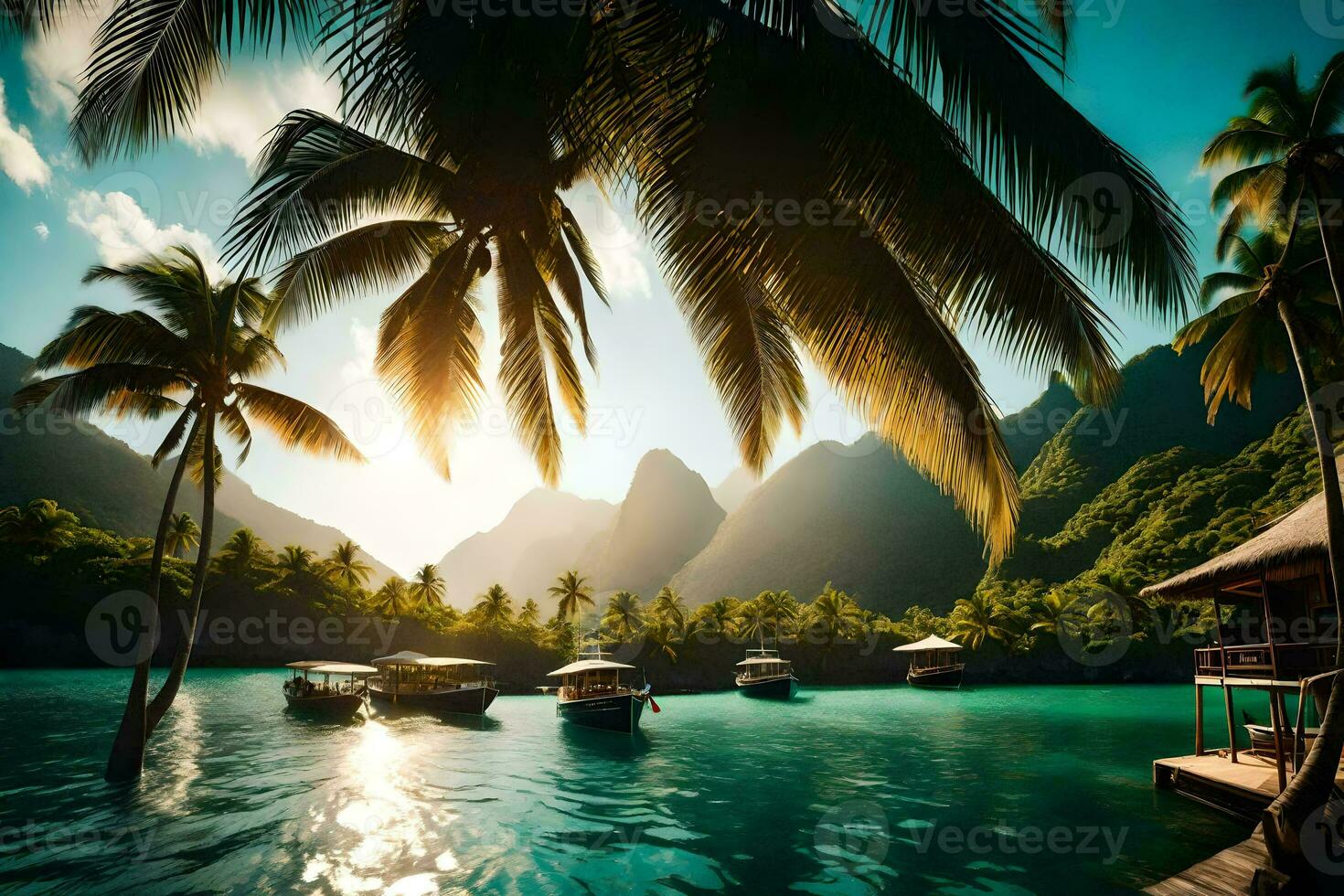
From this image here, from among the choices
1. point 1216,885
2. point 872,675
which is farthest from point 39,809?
point 872,675

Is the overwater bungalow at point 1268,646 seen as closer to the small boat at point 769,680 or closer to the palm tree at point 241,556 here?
the small boat at point 769,680

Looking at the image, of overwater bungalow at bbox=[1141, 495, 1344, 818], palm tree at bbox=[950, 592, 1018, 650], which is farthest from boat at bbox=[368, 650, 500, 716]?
palm tree at bbox=[950, 592, 1018, 650]

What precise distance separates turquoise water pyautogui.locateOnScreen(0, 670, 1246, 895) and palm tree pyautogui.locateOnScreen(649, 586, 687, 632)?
31.6m

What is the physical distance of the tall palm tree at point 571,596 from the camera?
54875 millimetres

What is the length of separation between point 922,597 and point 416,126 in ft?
287

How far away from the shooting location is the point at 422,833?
29.4 feet

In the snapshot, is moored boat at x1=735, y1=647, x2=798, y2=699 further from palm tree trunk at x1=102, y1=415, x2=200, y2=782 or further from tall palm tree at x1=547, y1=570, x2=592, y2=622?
palm tree trunk at x1=102, y1=415, x2=200, y2=782

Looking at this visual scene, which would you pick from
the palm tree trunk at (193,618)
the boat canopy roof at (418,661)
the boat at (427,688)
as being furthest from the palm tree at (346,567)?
the palm tree trunk at (193,618)

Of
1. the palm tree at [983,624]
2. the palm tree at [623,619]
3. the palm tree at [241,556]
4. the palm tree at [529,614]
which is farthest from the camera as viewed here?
the palm tree at [529,614]

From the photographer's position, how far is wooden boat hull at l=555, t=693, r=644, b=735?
20781mm

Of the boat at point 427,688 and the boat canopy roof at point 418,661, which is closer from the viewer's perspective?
the boat at point 427,688

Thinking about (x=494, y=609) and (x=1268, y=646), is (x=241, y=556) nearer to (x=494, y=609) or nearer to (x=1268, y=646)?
(x=494, y=609)

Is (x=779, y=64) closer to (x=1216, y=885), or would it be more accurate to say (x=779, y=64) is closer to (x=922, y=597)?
(x=1216, y=885)

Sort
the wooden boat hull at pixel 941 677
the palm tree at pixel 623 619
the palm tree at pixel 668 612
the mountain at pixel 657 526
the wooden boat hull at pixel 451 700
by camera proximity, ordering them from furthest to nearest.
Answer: the mountain at pixel 657 526 → the palm tree at pixel 668 612 → the palm tree at pixel 623 619 → the wooden boat hull at pixel 941 677 → the wooden boat hull at pixel 451 700
